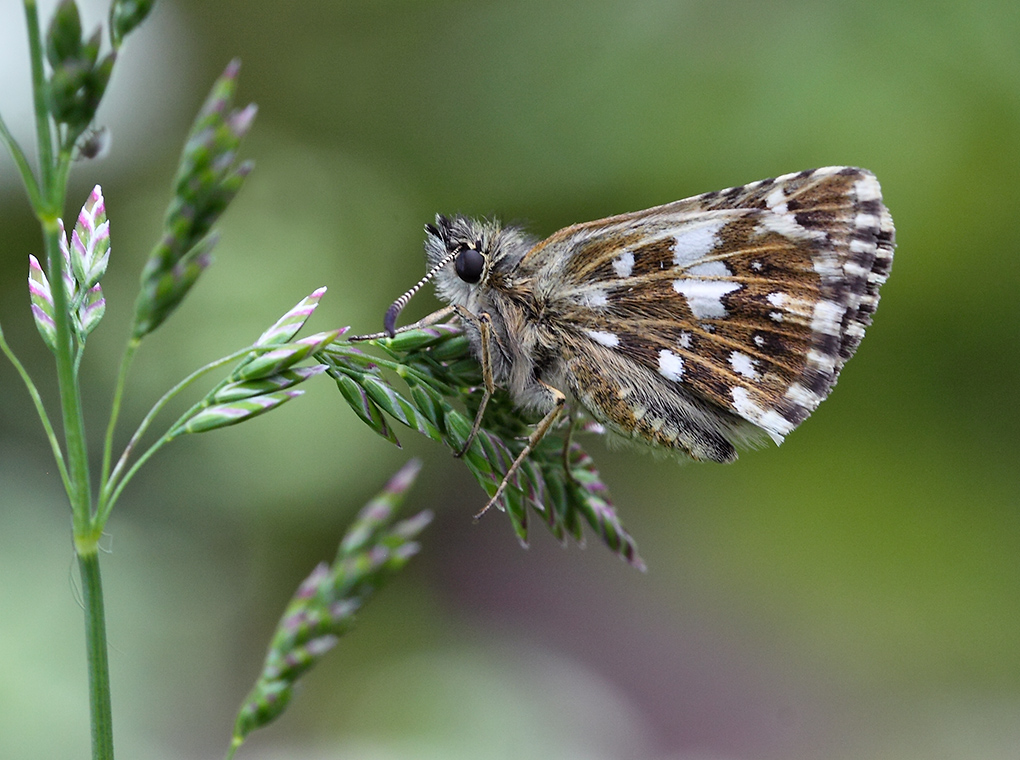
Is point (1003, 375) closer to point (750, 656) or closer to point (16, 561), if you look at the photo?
point (750, 656)

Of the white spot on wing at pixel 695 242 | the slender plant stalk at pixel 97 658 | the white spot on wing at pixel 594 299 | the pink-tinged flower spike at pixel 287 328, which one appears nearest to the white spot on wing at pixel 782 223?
the white spot on wing at pixel 695 242

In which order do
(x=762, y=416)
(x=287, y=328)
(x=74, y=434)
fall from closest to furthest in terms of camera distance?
1. (x=74, y=434)
2. (x=287, y=328)
3. (x=762, y=416)

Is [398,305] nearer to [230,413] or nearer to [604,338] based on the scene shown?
[604,338]

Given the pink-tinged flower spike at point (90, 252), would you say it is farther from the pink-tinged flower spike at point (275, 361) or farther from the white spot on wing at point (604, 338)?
the white spot on wing at point (604, 338)

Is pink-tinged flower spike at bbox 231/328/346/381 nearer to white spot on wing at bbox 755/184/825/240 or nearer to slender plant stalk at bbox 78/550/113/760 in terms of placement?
slender plant stalk at bbox 78/550/113/760

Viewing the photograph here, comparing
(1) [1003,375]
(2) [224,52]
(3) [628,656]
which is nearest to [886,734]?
(3) [628,656]

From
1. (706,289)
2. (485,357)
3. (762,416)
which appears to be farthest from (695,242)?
(485,357)
